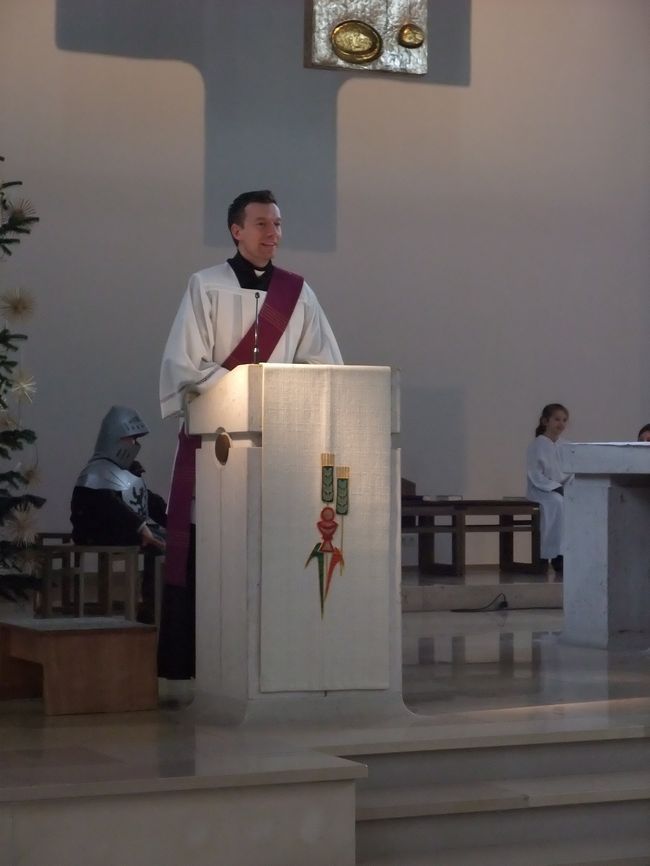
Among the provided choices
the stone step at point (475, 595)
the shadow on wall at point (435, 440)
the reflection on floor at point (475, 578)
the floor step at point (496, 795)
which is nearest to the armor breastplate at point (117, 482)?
the stone step at point (475, 595)

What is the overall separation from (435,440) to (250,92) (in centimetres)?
326

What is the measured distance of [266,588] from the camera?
177 inches

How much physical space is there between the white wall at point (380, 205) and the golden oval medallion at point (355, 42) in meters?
1.25

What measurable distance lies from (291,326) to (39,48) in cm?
665

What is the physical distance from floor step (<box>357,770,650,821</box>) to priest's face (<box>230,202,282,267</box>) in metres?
1.98

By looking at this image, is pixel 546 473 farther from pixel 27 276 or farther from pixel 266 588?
pixel 266 588

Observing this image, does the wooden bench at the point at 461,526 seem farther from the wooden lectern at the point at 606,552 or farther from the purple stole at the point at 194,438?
the purple stole at the point at 194,438

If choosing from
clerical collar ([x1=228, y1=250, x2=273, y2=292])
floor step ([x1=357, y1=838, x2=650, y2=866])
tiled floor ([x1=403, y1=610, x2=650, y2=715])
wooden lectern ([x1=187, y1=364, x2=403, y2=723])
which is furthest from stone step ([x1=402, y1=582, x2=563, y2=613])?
floor step ([x1=357, y1=838, x2=650, y2=866])

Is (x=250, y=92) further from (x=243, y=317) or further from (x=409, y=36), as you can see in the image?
(x=243, y=317)

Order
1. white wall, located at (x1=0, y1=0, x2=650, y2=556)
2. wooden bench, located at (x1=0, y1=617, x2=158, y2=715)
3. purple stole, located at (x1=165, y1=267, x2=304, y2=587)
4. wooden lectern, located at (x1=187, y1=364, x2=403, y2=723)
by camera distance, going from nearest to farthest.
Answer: wooden lectern, located at (x1=187, y1=364, x2=403, y2=723), wooden bench, located at (x1=0, y1=617, x2=158, y2=715), purple stole, located at (x1=165, y1=267, x2=304, y2=587), white wall, located at (x1=0, y1=0, x2=650, y2=556)

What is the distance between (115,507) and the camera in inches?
335

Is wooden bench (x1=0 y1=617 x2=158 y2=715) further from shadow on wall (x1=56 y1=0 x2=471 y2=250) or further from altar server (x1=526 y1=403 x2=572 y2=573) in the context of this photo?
shadow on wall (x1=56 y1=0 x2=471 y2=250)

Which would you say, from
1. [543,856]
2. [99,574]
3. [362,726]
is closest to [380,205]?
[99,574]

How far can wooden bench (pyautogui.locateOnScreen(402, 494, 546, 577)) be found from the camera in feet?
34.6
